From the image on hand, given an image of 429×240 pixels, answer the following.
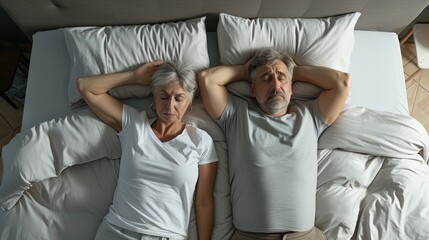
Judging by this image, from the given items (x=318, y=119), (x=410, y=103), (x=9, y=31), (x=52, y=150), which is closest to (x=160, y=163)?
(x=52, y=150)

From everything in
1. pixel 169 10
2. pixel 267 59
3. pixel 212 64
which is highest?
pixel 169 10

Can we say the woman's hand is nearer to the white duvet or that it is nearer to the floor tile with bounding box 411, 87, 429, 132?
the white duvet

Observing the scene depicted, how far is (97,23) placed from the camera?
1.73m

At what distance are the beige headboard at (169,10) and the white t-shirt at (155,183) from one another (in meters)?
0.54

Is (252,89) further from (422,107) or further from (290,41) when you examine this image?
(422,107)

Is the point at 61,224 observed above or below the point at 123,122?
below

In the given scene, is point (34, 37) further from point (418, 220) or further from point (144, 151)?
point (418, 220)

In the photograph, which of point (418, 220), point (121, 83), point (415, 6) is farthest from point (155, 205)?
point (415, 6)

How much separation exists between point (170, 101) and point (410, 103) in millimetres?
1588

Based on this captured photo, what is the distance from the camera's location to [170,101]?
1427 mm

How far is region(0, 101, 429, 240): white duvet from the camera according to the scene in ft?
4.65

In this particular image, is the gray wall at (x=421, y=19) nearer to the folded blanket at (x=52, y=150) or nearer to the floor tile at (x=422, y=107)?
the floor tile at (x=422, y=107)

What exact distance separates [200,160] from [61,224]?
0.60m

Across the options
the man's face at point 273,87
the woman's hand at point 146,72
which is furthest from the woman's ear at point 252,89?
the woman's hand at point 146,72
